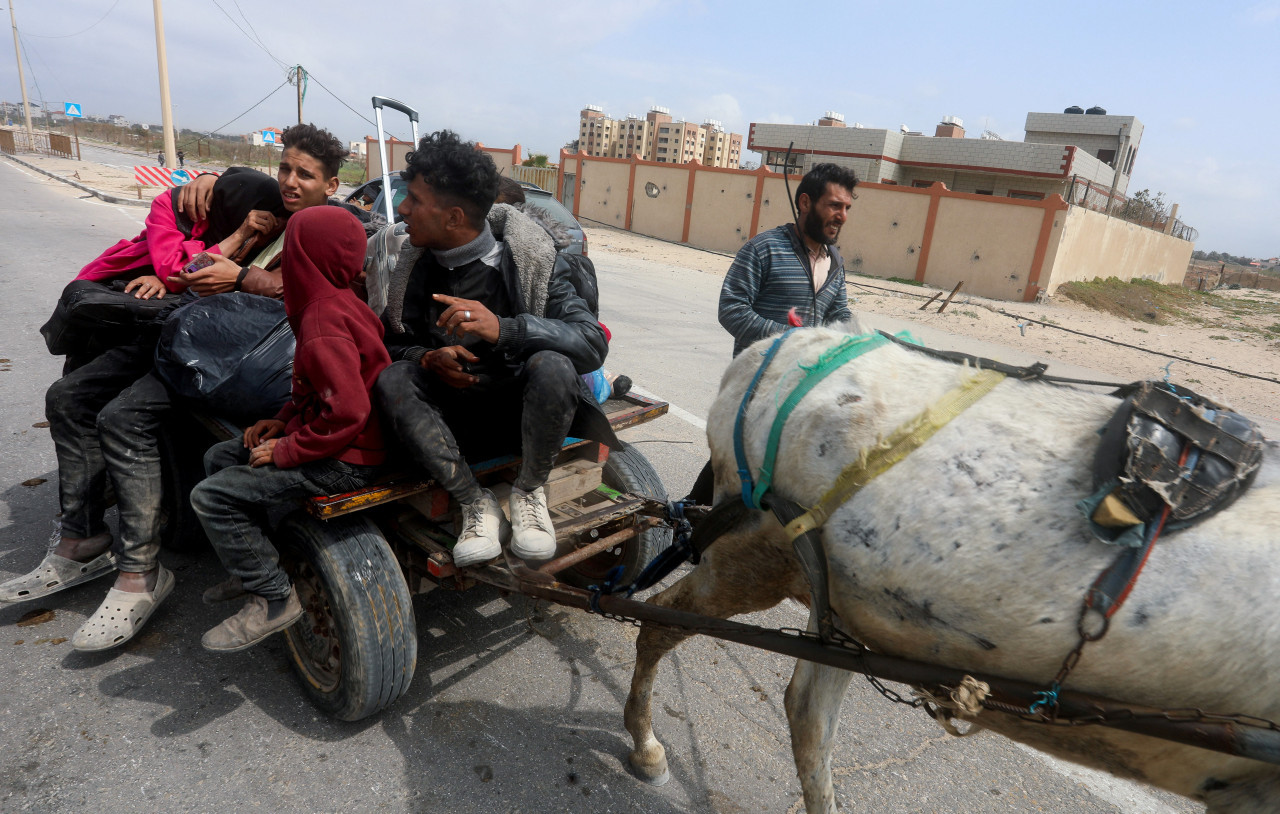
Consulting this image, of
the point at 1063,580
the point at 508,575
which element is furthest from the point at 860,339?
the point at 508,575

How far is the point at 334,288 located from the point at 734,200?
24.9m

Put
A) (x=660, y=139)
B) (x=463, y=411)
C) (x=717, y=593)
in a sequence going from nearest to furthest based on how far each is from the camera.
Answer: (x=717, y=593), (x=463, y=411), (x=660, y=139)

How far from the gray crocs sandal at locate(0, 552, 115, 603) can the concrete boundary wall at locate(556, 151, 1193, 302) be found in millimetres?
21506

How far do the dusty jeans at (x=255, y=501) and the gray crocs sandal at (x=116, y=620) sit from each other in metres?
0.68

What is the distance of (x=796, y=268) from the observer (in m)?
3.60

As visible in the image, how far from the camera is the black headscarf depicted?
3617 mm

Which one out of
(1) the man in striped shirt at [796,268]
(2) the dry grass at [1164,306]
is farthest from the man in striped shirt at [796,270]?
(2) the dry grass at [1164,306]

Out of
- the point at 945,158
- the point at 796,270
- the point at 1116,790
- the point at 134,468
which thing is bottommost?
the point at 1116,790

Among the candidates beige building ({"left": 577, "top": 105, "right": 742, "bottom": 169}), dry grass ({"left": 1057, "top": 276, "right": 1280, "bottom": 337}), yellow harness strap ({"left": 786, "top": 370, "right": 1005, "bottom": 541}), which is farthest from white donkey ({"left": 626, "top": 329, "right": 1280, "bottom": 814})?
beige building ({"left": 577, "top": 105, "right": 742, "bottom": 169})

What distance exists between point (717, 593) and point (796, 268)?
1906 millimetres

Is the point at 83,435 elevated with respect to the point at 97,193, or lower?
elevated

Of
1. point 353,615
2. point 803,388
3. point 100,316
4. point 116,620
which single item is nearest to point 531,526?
point 353,615

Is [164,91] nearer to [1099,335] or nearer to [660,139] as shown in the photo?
[1099,335]

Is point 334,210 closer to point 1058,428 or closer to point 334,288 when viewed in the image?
point 334,288
